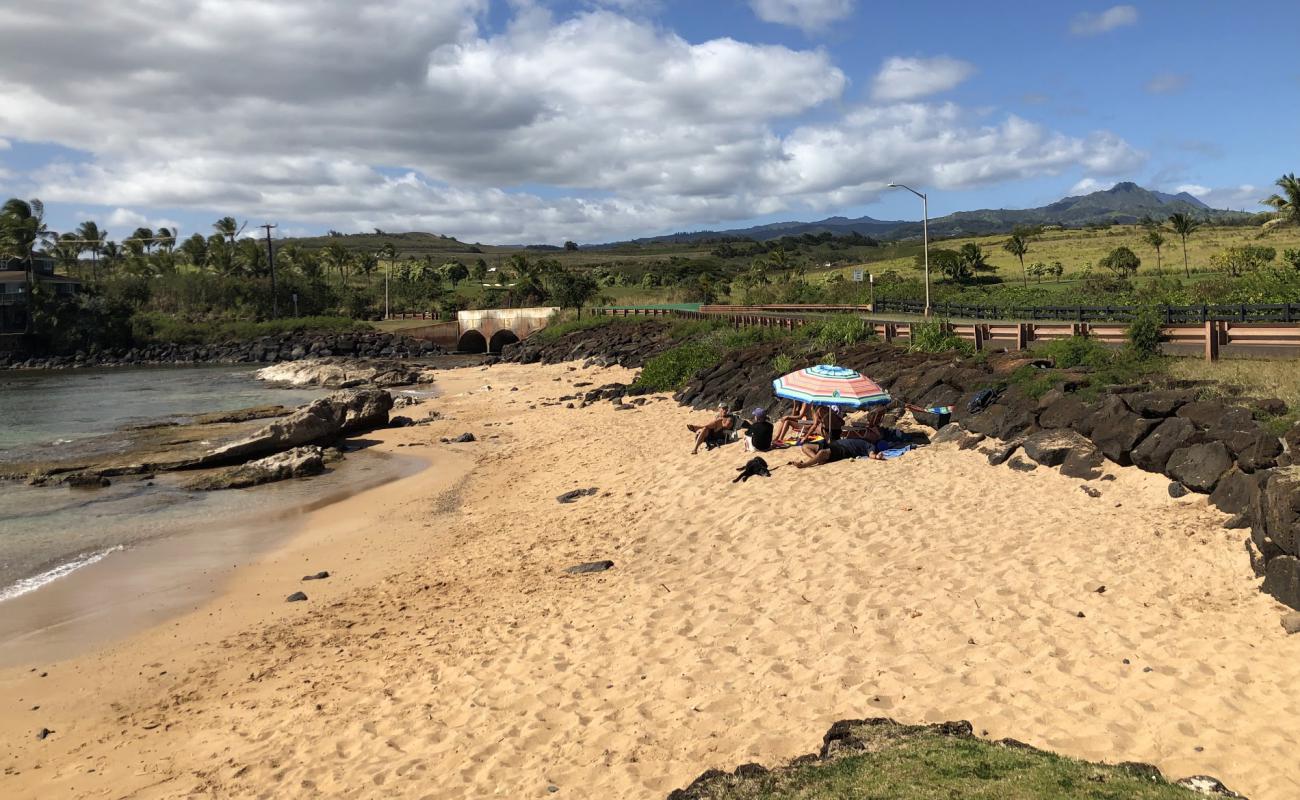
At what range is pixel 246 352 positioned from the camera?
259 ft

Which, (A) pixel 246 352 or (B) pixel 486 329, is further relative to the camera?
(A) pixel 246 352

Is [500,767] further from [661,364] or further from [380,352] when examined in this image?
[380,352]

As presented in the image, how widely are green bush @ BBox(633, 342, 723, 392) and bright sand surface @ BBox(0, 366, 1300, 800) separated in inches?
627

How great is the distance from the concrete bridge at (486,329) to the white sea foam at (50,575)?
55.1 m

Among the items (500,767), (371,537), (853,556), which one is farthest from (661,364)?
(500,767)

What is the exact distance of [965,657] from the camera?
8.38m

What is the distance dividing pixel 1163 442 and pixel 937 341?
530 inches

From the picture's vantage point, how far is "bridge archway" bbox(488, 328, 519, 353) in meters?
75.8

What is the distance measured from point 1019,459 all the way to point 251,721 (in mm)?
12266

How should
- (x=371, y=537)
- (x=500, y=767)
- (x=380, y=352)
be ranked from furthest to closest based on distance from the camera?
(x=380, y=352) → (x=371, y=537) → (x=500, y=767)

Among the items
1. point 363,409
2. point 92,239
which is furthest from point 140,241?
point 363,409

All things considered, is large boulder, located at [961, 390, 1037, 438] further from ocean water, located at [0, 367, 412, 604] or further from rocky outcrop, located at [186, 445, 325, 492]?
rocky outcrop, located at [186, 445, 325, 492]

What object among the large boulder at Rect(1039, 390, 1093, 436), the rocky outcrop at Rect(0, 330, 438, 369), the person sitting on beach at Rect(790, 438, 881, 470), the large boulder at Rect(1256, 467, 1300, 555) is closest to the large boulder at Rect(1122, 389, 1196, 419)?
the large boulder at Rect(1039, 390, 1093, 436)

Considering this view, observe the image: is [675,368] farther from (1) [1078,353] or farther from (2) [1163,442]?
(2) [1163,442]
